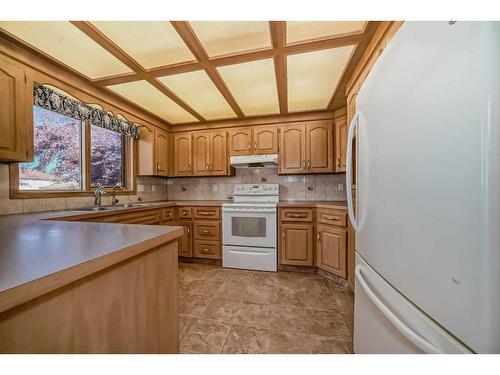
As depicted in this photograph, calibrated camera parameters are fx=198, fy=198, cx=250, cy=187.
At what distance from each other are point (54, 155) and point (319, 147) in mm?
3133

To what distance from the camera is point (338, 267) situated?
2.22 meters

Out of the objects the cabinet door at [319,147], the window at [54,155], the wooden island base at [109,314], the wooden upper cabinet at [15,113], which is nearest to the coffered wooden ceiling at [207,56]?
the wooden upper cabinet at [15,113]

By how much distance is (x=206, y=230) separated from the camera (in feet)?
9.48

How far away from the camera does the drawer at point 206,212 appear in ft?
9.43

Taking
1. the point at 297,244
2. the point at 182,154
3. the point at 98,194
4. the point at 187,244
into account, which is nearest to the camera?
the point at 98,194

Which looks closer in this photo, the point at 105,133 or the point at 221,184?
the point at 105,133

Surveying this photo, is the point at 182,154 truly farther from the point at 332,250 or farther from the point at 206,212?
the point at 332,250

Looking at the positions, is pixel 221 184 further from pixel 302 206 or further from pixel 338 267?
pixel 338 267

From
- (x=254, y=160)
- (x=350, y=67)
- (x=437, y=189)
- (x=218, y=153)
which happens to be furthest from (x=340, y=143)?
(x=437, y=189)

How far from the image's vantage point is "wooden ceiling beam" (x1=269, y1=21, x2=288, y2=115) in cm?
135

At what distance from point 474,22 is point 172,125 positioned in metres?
3.54

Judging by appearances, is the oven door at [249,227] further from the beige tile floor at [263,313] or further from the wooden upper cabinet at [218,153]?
the wooden upper cabinet at [218,153]

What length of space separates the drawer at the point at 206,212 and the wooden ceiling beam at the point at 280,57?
1.73 metres


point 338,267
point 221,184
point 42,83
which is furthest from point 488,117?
point 221,184
